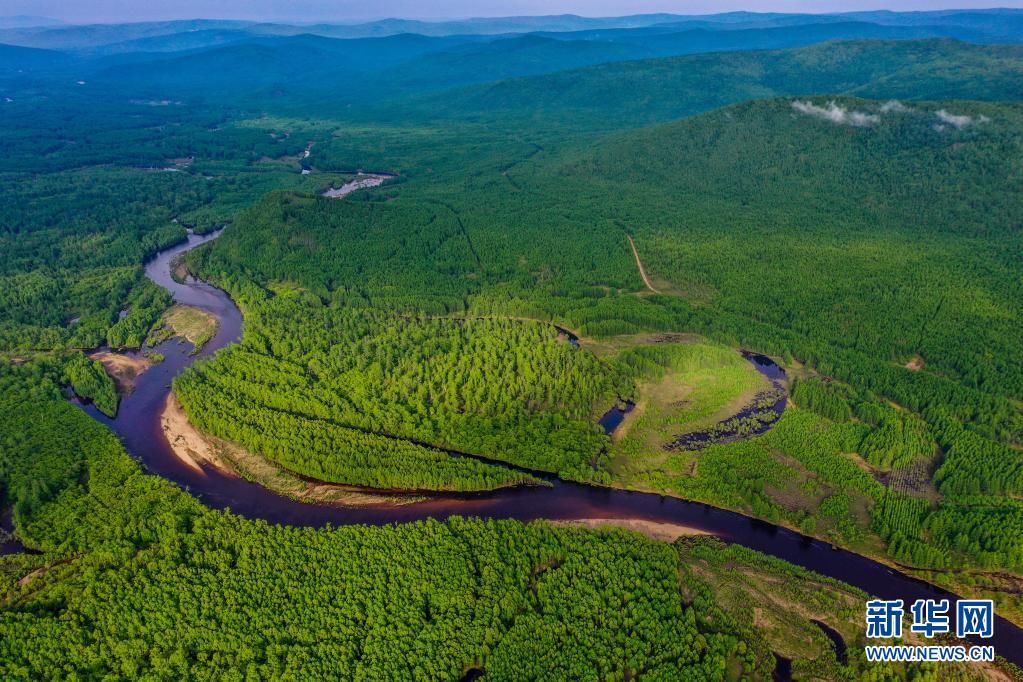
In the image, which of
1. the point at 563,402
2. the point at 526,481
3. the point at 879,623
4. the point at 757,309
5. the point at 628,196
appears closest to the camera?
the point at 879,623

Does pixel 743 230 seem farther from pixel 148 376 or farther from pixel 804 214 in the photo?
pixel 148 376

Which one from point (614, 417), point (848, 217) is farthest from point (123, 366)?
point (848, 217)

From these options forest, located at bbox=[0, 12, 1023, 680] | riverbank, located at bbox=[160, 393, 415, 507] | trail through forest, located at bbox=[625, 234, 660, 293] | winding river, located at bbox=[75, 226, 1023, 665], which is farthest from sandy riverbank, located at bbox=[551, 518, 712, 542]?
trail through forest, located at bbox=[625, 234, 660, 293]

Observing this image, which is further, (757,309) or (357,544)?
(757,309)

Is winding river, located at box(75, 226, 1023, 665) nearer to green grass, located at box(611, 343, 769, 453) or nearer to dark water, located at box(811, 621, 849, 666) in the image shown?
green grass, located at box(611, 343, 769, 453)

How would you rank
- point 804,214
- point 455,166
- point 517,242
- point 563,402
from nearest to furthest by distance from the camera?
point 563,402
point 517,242
point 804,214
point 455,166

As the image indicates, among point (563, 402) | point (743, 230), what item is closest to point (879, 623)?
point (563, 402)

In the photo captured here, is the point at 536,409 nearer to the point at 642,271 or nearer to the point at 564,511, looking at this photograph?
the point at 564,511
